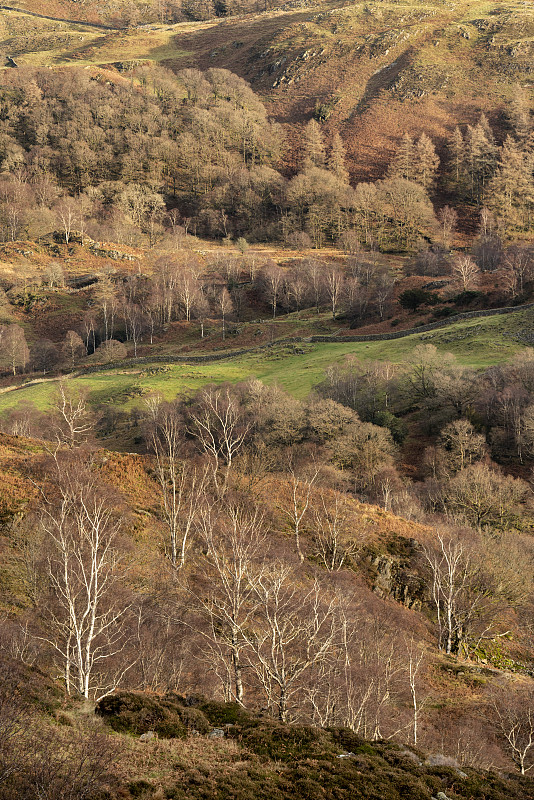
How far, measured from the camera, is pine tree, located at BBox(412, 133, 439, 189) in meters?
157

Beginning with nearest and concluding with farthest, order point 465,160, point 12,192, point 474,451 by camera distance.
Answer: point 474,451
point 12,192
point 465,160

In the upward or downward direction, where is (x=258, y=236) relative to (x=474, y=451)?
upward

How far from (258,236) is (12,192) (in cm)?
6104

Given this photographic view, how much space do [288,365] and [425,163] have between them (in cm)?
10900

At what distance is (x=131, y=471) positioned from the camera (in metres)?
34.2

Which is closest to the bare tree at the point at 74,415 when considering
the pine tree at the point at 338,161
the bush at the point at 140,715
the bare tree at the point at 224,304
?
the bare tree at the point at 224,304

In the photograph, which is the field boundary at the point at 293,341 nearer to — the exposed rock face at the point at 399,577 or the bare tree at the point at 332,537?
the bare tree at the point at 332,537

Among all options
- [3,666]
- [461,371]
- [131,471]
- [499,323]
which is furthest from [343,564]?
[499,323]

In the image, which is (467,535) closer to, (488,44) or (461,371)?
(461,371)

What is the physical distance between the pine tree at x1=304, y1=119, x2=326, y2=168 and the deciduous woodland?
0.74 meters

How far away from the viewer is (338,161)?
170 m

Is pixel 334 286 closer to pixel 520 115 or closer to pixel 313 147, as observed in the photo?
pixel 313 147

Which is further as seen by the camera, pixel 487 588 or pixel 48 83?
pixel 48 83

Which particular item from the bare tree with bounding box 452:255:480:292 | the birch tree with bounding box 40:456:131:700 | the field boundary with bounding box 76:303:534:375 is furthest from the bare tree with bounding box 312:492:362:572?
the bare tree with bounding box 452:255:480:292
